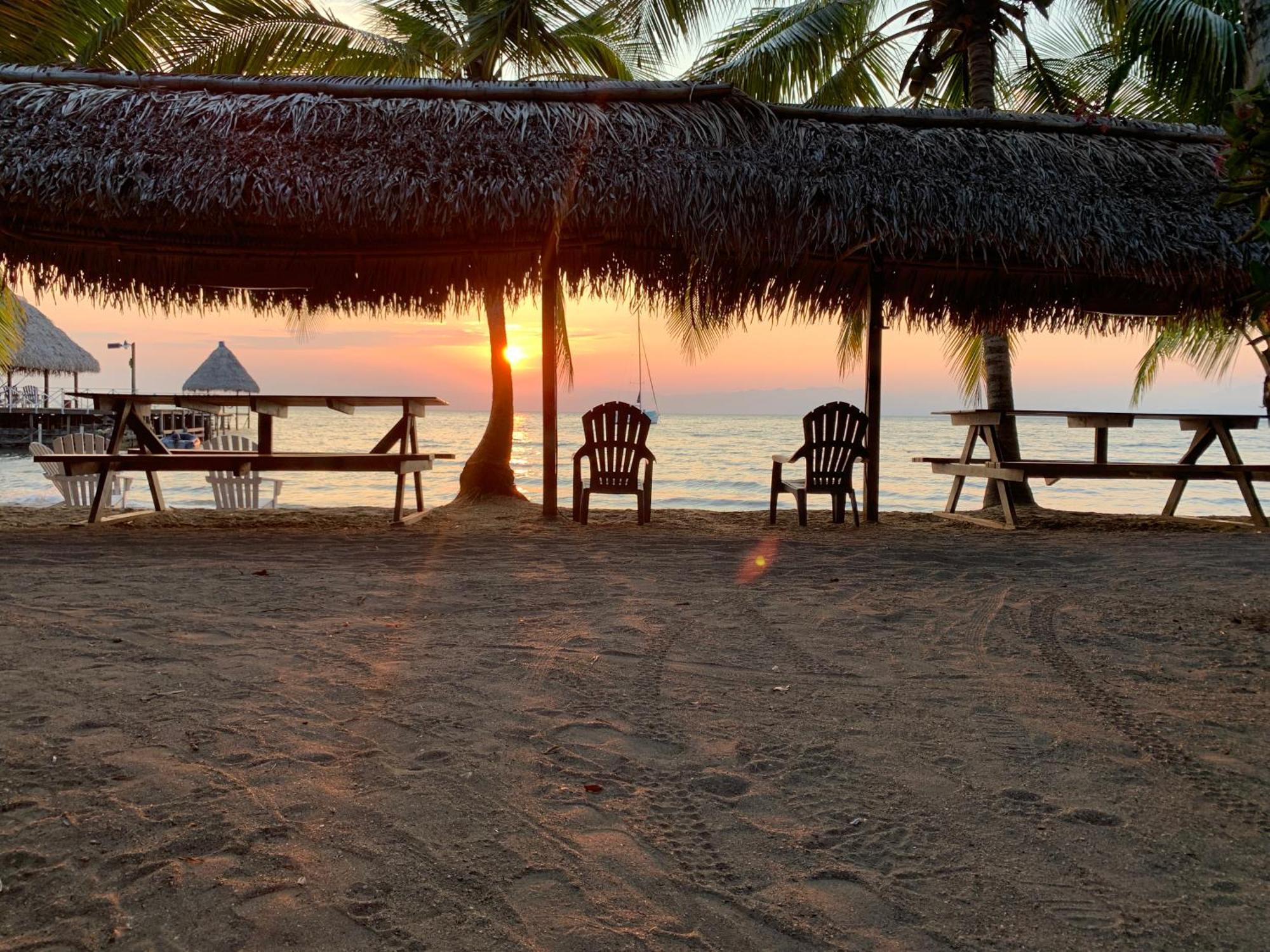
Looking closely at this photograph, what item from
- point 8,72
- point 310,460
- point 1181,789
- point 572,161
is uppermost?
point 8,72

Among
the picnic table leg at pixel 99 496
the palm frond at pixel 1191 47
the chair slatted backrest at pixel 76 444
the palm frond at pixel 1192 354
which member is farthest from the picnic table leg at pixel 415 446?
the palm frond at pixel 1192 354

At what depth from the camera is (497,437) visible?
8.48m

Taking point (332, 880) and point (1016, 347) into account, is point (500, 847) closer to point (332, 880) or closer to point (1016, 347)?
point (332, 880)

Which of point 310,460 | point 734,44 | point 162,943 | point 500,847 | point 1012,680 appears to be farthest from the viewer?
point 734,44

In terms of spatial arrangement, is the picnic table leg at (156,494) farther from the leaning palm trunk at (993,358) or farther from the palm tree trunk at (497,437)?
the leaning palm trunk at (993,358)

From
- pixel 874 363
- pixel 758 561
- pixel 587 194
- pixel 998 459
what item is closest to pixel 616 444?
pixel 587 194

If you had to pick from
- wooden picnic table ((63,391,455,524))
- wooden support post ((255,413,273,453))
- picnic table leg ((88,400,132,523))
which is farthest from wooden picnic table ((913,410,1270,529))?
picnic table leg ((88,400,132,523))

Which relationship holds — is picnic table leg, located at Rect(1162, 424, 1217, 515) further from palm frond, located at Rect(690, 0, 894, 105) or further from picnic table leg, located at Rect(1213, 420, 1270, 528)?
palm frond, located at Rect(690, 0, 894, 105)

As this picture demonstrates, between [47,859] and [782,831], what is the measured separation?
53.1 inches

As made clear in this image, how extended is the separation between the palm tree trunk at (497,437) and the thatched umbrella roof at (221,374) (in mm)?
20016

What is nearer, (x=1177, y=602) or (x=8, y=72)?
(x=1177, y=602)

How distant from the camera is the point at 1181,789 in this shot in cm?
190

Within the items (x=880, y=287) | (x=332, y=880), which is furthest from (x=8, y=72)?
(x=332, y=880)

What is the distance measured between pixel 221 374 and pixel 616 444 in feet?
77.1
